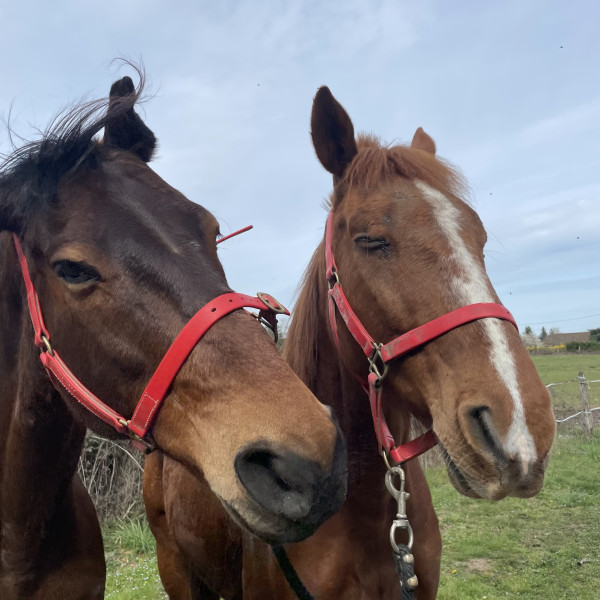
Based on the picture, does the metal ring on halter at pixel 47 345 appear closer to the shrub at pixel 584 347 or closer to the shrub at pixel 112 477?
the shrub at pixel 112 477

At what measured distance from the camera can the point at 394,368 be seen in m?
2.14

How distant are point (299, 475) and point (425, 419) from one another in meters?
1.00

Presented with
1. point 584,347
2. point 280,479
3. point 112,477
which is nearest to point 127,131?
point 280,479

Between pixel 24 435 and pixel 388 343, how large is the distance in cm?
160

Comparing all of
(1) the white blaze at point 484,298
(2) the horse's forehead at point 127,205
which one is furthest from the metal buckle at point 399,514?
(2) the horse's forehead at point 127,205

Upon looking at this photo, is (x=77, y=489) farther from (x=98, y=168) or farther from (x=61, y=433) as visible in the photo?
(x=98, y=168)

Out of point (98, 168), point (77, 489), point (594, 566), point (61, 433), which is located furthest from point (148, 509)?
point (594, 566)

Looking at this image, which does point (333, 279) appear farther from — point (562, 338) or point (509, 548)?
point (562, 338)

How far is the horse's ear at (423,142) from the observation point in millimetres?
3207

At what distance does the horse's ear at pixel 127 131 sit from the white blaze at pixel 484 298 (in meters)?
1.24

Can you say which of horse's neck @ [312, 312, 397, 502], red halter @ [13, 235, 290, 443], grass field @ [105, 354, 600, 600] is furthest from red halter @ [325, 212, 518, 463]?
grass field @ [105, 354, 600, 600]

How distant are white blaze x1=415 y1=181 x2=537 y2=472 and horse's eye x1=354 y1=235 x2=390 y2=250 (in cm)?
25

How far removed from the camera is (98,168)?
1.91 m

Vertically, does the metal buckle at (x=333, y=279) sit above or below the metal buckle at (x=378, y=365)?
above
